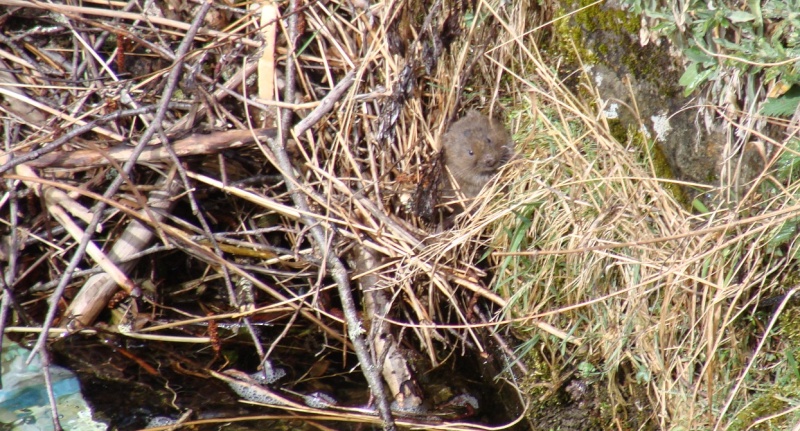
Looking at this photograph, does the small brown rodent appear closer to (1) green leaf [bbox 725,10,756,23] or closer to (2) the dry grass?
(2) the dry grass

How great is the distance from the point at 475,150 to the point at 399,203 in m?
0.45

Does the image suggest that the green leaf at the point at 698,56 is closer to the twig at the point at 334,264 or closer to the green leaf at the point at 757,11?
the green leaf at the point at 757,11

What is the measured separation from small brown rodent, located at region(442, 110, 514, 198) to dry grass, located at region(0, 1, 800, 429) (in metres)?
0.09

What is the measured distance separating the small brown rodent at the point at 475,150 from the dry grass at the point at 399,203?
0.09m

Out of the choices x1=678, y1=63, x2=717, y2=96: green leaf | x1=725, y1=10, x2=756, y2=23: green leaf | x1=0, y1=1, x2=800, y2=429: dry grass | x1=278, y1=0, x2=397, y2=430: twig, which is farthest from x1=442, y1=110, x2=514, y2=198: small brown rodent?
x1=725, y1=10, x2=756, y2=23: green leaf

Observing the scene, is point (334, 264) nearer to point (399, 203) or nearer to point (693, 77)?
point (399, 203)

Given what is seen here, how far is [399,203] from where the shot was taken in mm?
3498

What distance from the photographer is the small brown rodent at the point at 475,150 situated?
3.38m

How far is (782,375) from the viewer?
2.48m

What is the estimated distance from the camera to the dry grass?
265 cm

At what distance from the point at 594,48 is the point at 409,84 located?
860 millimetres

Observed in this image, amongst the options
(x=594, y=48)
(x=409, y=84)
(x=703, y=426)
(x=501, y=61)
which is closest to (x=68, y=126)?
(x=409, y=84)

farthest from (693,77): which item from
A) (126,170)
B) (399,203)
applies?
(126,170)

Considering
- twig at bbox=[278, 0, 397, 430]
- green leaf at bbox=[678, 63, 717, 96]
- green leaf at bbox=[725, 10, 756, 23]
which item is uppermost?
green leaf at bbox=[725, 10, 756, 23]
